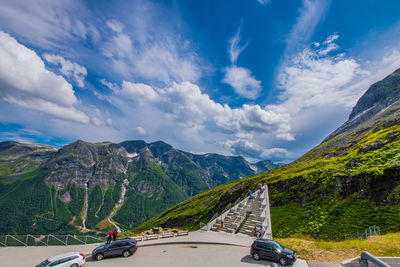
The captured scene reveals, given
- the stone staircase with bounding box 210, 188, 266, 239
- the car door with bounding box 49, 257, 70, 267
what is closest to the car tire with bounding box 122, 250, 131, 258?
the car door with bounding box 49, 257, 70, 267

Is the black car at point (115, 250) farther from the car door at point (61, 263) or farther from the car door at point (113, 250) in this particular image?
the car door at point (61, 263)

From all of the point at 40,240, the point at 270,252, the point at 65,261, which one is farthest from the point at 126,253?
the point at 270,252

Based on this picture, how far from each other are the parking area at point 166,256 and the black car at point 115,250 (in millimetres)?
578

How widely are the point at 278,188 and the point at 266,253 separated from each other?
1109 inches

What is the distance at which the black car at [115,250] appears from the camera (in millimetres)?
23312

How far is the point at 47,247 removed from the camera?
28.2 m

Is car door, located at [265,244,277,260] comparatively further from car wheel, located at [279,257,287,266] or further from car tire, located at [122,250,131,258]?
car tire, located at [122,250,131,258]

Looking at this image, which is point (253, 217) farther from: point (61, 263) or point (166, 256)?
point (61, 263)

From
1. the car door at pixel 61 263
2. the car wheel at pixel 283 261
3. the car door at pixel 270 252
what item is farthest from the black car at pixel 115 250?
the car wheel at pixel 283 261

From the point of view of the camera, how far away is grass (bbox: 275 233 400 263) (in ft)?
56.5

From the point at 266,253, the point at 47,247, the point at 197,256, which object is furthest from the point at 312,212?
the point at 47,247

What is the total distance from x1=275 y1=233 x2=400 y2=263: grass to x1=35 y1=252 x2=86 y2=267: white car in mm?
24278

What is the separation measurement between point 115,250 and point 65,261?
5135 mm

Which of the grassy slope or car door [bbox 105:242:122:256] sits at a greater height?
the grassy slope
